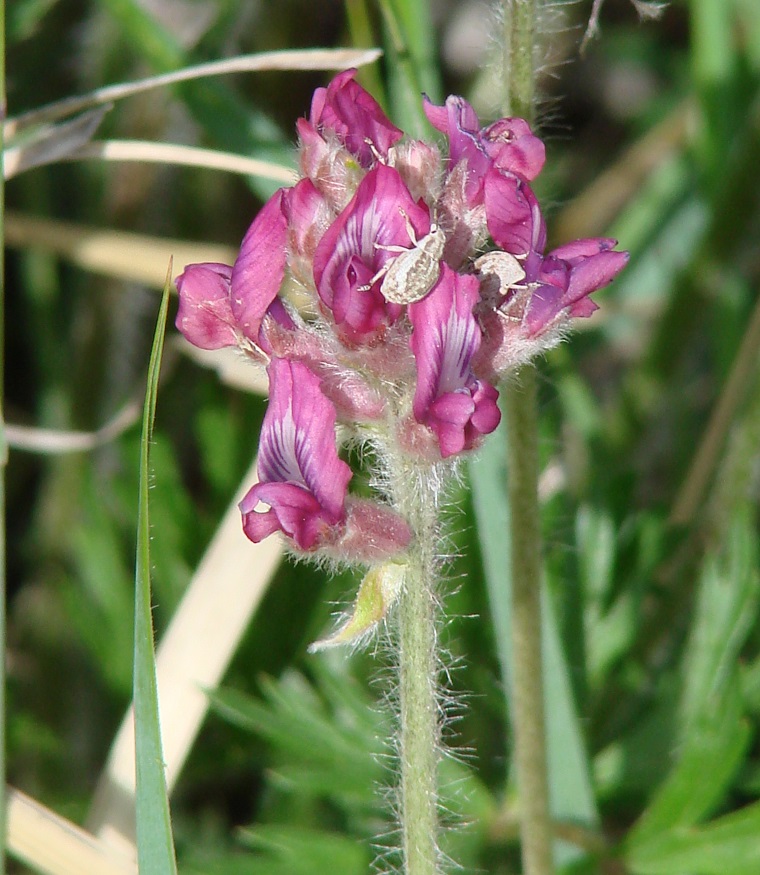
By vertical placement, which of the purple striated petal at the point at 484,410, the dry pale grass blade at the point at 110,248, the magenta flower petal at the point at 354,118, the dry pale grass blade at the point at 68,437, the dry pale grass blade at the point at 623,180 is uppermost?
the magenta flower petal at the point at 354,118

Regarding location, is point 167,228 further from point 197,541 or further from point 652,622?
point 652,622

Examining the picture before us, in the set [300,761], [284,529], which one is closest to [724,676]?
[300,761]

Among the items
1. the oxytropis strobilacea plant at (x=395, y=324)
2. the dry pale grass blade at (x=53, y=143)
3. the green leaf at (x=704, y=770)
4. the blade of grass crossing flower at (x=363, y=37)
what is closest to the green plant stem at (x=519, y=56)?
the oxytropis strobilacea plant at (x=395, y=324)

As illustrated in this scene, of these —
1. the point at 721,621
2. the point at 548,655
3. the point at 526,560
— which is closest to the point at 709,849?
the point at 548,655

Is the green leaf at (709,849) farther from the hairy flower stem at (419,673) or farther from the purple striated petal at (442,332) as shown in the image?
the purple striated petal at (442,332)

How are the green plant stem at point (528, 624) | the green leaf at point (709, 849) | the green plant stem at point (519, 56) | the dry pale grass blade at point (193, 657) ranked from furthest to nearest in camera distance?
the dry pale grass blade at point (193, 657) < the green leaf at point (709, 849) < the green plant stem at point (528, 624) < the green plant stem at point (519, 56)
